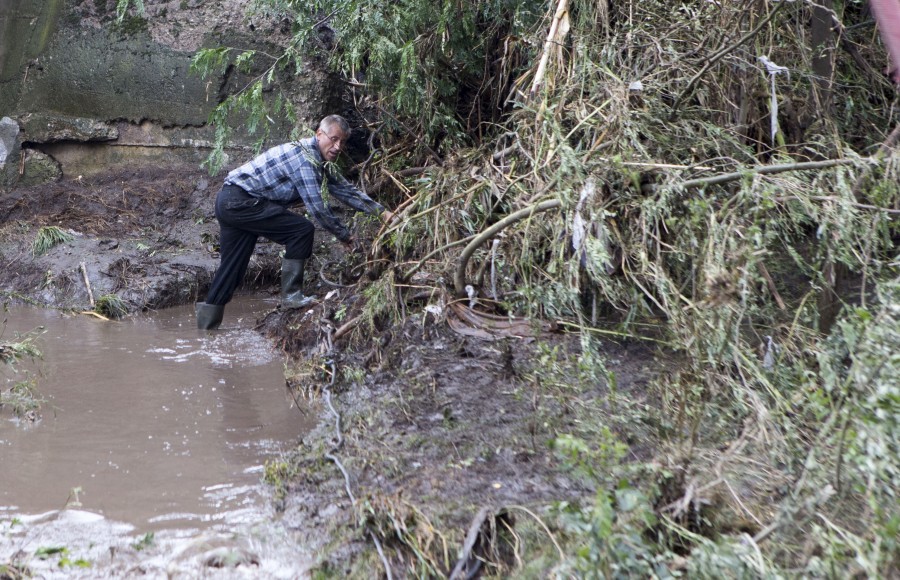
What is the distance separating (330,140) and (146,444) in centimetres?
290

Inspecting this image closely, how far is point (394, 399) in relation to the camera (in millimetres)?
4301

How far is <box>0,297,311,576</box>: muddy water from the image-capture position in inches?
127

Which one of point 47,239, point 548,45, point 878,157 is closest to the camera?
point 878,157

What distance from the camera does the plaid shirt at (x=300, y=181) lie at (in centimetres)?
628

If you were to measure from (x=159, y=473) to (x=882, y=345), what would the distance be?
9.72 feet

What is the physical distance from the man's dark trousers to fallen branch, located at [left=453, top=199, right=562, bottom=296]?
194 centimetres

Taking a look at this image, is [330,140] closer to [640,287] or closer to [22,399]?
[22,399]

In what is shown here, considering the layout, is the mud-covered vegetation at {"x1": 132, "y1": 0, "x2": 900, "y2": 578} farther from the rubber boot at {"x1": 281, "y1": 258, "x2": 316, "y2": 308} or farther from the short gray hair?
the short gray hair

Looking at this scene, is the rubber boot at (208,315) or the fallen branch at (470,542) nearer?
the fallen branch at (470,542)

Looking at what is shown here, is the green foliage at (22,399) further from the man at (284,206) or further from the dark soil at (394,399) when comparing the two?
the man at (284,206)

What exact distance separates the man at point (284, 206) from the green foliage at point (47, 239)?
216 centimetres

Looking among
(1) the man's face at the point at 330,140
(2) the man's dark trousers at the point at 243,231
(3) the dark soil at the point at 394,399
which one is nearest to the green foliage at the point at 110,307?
(3) the dark soil at the point at 394,399

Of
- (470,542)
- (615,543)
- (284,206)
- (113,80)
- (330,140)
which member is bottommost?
(470,542)

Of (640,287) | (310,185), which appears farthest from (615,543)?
(310,185)
